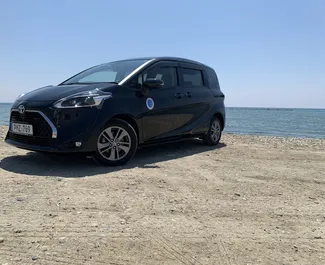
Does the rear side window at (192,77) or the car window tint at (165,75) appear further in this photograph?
the rear side window at (192,77)

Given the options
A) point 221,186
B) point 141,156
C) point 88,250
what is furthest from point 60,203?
point 141,156

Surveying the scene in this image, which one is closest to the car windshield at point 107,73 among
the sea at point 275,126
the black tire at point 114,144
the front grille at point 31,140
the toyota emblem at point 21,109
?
the black tire at point 114,144

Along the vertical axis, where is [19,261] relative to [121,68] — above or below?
below

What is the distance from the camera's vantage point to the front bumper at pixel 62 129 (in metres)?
4.62

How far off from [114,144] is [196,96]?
2488 millimetres

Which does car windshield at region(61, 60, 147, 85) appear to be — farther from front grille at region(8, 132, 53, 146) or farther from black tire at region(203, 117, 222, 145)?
black tire at region(203, 117, 222, 145)

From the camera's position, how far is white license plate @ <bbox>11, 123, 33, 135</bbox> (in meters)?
4.82

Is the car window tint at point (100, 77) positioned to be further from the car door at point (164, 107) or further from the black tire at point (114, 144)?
the black tire at point (114, 144)

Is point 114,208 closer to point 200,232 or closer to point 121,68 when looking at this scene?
point 200,232

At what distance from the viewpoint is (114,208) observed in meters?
3.19

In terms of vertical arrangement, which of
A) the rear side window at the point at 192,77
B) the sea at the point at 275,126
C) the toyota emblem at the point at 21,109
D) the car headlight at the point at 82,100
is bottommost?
the sea at the point at 275,126

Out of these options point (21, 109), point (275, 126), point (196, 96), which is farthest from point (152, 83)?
point (275, 126)

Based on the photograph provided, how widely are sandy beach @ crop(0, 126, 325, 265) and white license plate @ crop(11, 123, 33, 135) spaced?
0.48 metres

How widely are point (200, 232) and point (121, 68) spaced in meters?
3.80
